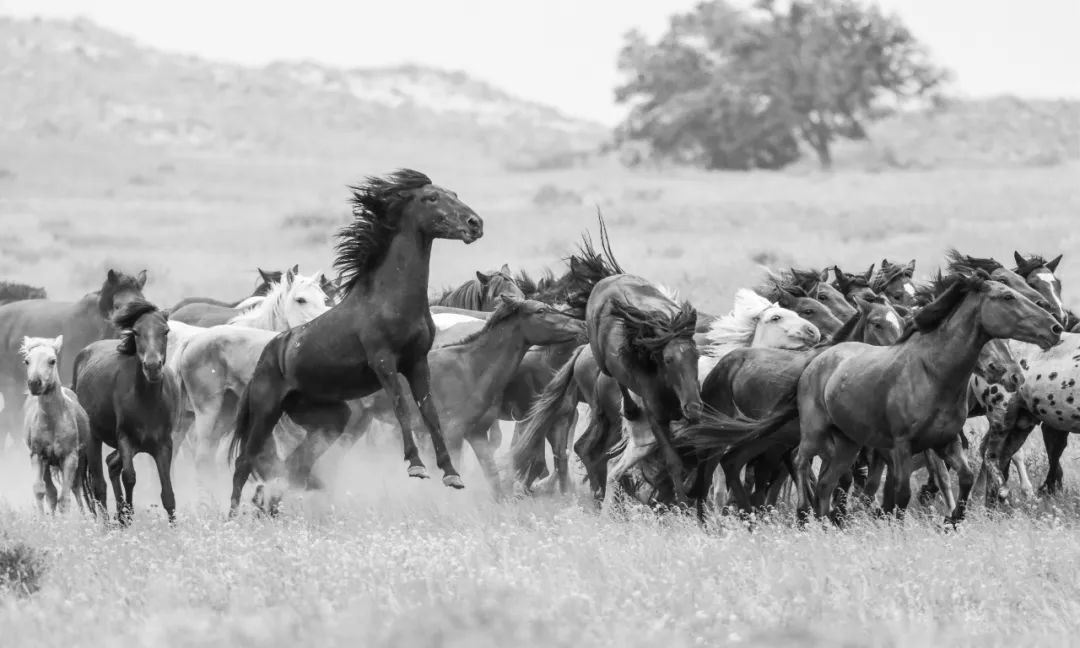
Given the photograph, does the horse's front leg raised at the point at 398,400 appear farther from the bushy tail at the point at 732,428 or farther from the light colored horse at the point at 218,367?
the light colored horse at the point at 218,367

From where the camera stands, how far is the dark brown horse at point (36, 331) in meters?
16.0

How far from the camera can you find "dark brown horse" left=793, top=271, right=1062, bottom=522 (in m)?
9.16

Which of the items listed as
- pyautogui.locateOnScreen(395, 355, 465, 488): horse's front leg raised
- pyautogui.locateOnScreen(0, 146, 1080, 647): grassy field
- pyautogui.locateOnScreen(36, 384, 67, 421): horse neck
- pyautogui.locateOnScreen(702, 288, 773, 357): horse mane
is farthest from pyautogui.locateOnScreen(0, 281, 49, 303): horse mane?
pyautogui.locateOnScreen(702, 288, 773, 357): horse mane

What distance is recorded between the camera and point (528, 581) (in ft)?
25.3

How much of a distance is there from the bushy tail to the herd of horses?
0.01 m

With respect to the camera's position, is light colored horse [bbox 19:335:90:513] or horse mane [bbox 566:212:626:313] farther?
horse mane [bbox 566:212:626:313]

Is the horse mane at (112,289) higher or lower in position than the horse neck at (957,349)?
lower

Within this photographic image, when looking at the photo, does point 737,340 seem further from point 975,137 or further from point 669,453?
point 975,137

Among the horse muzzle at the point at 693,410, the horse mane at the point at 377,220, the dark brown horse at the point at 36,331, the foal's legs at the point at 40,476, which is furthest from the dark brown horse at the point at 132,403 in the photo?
the dark brown horse at the point at 36,331

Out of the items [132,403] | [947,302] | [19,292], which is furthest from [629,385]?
[19,292]

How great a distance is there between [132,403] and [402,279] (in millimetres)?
1899

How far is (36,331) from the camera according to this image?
16484 mm

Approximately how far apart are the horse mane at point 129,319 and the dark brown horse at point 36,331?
163 inches

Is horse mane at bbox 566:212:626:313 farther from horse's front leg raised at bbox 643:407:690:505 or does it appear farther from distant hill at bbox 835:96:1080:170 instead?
distant hill at bbox 835:96:1080:170
